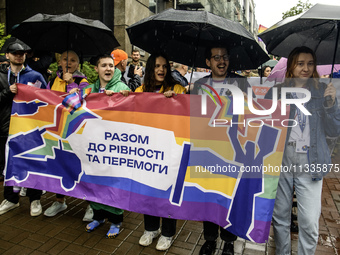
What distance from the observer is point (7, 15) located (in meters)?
10.7

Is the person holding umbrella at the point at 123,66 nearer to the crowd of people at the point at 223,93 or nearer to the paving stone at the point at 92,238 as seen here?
the crowd of people at the point at 223,93

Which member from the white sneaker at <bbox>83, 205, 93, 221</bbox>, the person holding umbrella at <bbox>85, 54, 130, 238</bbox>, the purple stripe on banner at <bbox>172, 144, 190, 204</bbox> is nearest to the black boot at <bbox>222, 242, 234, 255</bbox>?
the purple stripe on banner at <bbox>172, 144, 190, 204</bbox>

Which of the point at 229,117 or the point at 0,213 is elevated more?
the point at 229,117

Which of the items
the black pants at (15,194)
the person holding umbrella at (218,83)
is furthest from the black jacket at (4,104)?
the person holding umbrella at (218,83)

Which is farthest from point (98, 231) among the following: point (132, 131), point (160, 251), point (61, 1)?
point (61, 1)

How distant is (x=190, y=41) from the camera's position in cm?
386

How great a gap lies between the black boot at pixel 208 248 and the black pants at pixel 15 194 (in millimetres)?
2304

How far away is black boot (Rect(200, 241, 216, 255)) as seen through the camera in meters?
3.20

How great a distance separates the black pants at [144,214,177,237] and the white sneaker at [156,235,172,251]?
0.14ft

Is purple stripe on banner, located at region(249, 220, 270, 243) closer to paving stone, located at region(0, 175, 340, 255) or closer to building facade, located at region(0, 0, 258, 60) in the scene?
paving stone, located at region(0, 175, 340, 255)

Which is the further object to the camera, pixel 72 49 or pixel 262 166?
pixel 72 49

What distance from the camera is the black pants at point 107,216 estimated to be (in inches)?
141

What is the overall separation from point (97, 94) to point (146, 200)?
1320mm

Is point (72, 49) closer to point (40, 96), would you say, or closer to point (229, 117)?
point (40, 96)
